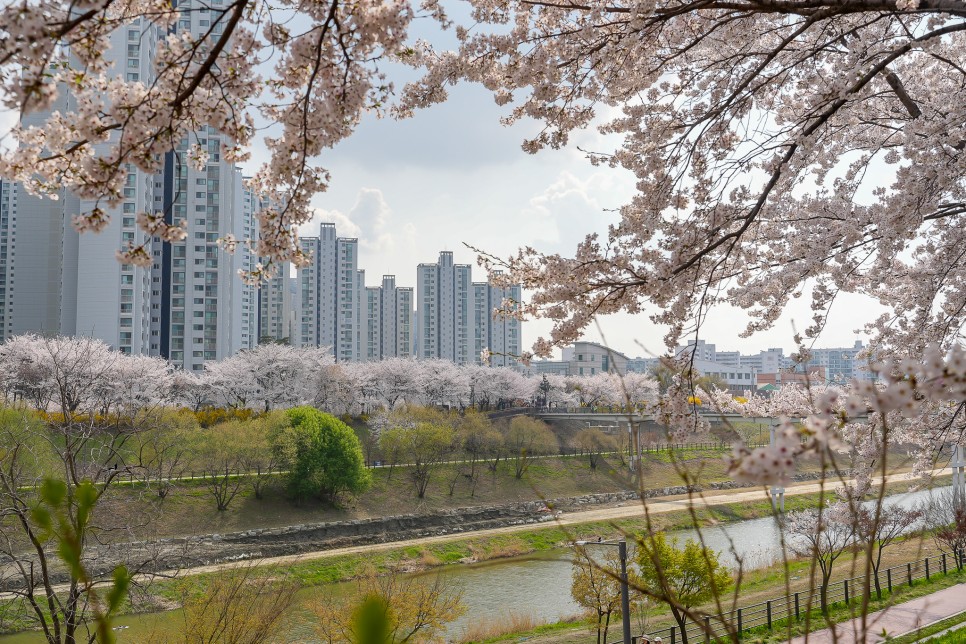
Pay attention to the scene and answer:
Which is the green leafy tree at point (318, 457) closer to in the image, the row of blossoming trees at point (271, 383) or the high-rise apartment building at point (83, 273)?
the row of blossoming trees at point (271, 383)

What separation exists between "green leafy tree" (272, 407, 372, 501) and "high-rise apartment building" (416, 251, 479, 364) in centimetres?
5007

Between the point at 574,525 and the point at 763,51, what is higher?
the point at 763,51

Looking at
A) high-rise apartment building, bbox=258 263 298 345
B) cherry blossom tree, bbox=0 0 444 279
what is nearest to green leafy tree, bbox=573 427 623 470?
cherry blossom tree, bbox=0 0 444 279

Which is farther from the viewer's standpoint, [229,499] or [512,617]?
[229,499]

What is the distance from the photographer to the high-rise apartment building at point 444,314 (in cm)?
7644

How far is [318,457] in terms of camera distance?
2450 cm

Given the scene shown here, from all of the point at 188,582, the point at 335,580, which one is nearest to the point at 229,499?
the point at 335,580

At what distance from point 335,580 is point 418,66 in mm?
17683

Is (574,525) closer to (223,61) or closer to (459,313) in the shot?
(223,61)

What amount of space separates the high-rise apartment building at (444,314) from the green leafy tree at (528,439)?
40.4 meters

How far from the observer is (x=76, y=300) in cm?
3972

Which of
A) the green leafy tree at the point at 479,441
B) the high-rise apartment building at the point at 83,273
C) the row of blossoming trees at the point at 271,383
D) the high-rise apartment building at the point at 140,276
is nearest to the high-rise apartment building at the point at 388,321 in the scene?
the high-rise apartment building at the point at 140,276

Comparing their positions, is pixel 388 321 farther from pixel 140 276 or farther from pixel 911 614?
pixel 911 614

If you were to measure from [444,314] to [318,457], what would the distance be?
5269cm
